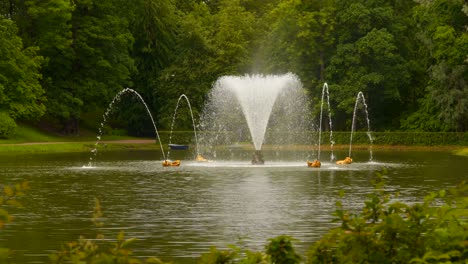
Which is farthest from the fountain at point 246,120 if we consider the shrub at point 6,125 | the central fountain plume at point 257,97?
the shrub at point 6,125

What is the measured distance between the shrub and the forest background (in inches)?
3.5

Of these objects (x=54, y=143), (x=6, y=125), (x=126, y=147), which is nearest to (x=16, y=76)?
(x=6, y=125)

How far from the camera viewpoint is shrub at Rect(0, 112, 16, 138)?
7031 centimetres

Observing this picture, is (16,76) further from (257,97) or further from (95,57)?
(257,97)

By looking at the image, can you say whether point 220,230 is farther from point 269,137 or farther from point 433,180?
point 269,137

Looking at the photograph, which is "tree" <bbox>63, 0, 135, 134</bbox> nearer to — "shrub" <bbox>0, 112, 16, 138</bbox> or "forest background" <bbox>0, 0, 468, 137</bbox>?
"forest background" <bbox>0, 0, 468, 137</bbox>

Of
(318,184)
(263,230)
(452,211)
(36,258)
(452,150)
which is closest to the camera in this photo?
(452,211)

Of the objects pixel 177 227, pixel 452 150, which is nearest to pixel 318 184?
pixel 177 227

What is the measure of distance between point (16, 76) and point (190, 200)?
4888cm

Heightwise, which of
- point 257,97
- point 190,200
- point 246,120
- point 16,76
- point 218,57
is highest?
point 218,57

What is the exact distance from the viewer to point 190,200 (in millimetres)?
29156

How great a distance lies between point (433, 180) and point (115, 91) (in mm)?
52301

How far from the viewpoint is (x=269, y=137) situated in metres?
79.6

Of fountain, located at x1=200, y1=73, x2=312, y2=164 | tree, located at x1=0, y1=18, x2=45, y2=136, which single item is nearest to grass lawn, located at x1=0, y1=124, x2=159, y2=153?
tree, located at x1=0, y1=18, x2=45, y2=136
